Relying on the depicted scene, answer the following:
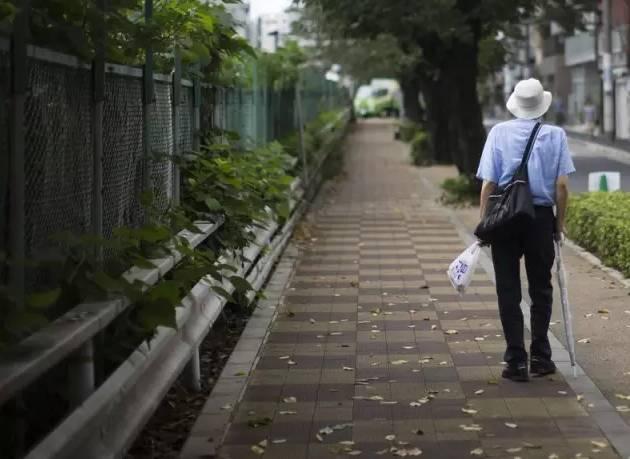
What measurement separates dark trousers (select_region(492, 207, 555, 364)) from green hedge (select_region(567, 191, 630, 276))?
13.8ft

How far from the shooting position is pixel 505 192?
691 cm

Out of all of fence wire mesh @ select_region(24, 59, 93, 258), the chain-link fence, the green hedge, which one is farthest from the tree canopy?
fence wire mesh @ select_region(24, 59, 93, 258)

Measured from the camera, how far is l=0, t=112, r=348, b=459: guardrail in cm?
378

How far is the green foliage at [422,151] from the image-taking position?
34.5m

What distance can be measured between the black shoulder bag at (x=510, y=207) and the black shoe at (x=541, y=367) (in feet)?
2.60

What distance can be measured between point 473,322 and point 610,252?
3389 mm

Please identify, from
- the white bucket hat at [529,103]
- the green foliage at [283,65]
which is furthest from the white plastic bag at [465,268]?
the green foliage at [283,65]

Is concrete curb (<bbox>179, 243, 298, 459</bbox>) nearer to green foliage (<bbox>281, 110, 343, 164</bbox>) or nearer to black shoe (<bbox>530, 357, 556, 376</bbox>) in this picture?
black shoe (<bbox>530, 357, 556, 376</bbox>)

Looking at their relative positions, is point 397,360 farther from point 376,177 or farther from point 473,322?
point 376,177

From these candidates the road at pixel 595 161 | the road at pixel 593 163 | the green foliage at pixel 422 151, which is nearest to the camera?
the road at pixel 593 163

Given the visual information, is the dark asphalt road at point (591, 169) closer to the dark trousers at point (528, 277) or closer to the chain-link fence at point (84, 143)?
the dark trousers at point (528, 277)

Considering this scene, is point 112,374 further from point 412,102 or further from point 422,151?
point 412,102

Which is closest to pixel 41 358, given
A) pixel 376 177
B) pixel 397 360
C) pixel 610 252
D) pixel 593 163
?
pixel 397 360

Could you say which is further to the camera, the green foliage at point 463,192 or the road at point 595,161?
the road at point 595,161
